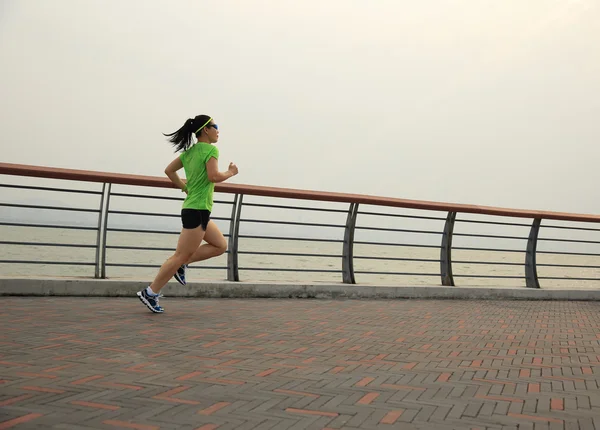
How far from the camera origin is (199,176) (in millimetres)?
7086

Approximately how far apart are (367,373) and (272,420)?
1390mm

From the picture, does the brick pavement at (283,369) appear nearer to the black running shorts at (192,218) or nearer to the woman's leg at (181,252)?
the woman's leg at (181,252)

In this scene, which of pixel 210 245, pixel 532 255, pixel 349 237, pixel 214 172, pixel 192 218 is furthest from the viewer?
pixel 532 255

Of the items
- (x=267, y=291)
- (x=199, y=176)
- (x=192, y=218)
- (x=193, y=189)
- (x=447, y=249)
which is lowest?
(x=267, y=291)

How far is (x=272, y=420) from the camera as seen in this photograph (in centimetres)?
333

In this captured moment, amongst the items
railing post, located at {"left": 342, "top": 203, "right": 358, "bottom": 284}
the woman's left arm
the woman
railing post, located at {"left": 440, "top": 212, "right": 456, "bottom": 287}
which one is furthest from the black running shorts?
railing post, located at {"left": 440, "top": 212, "right": 456, "bottom": 287}

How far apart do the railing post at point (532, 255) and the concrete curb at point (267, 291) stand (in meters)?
0.26

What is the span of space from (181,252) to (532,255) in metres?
6.50

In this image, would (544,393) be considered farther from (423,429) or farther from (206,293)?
(206,293)

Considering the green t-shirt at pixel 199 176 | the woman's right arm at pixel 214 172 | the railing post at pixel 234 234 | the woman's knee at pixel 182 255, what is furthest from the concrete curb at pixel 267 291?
the woman's right arm at pixel 214 172

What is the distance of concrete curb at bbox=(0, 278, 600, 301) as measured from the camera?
8.17m

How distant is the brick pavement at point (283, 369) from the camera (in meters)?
3.42

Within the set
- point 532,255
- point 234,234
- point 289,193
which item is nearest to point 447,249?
point 532,255

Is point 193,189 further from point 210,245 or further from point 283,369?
point 283,369
